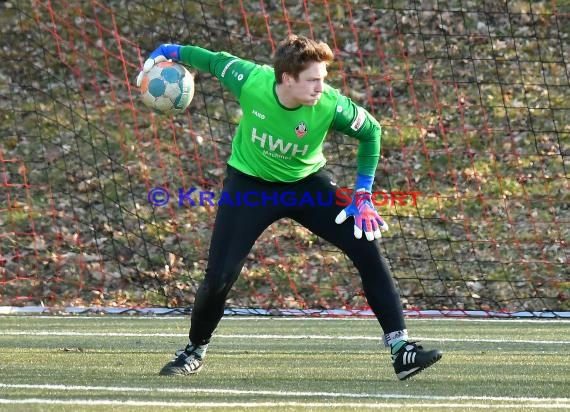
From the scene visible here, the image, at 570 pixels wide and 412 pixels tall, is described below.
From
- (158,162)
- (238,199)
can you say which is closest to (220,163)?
(158,162)

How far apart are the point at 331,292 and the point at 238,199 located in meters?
4.45

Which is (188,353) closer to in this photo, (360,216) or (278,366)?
(278,366)

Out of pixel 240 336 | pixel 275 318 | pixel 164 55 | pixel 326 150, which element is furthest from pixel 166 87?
pixel 326 150

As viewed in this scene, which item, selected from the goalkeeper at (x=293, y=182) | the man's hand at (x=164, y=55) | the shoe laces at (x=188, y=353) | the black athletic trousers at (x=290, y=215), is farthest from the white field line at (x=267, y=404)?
the man's hand at (x=164, y=55)

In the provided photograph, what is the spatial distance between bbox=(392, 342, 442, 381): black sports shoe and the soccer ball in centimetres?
190

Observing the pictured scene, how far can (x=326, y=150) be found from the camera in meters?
12.7

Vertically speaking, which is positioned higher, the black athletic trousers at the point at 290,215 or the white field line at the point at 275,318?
the black athletic trousers at the point at 290,215

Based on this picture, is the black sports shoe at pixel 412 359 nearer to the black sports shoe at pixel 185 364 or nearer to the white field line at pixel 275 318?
the black sports shoe at pixel 185 364

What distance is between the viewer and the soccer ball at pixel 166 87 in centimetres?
680

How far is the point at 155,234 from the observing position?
37.9ft

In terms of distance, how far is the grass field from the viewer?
554cm

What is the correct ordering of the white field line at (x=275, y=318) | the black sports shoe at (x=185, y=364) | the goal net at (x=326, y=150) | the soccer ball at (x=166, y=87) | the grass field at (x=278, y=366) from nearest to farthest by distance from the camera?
1. the grass field at (x=278, y=366)
2. the black sports shoe at (x=185, y=364)
3. the soccer ball at (x=166, y=87)
4. the white field line at (x=275, y=318)
5. the goal net at (x=326, y=150)

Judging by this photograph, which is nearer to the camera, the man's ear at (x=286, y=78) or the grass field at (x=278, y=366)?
the grass field at (x=278, y=366)

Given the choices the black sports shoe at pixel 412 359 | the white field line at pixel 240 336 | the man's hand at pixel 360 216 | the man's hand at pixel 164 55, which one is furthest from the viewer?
the white field line at pixel 240 336
